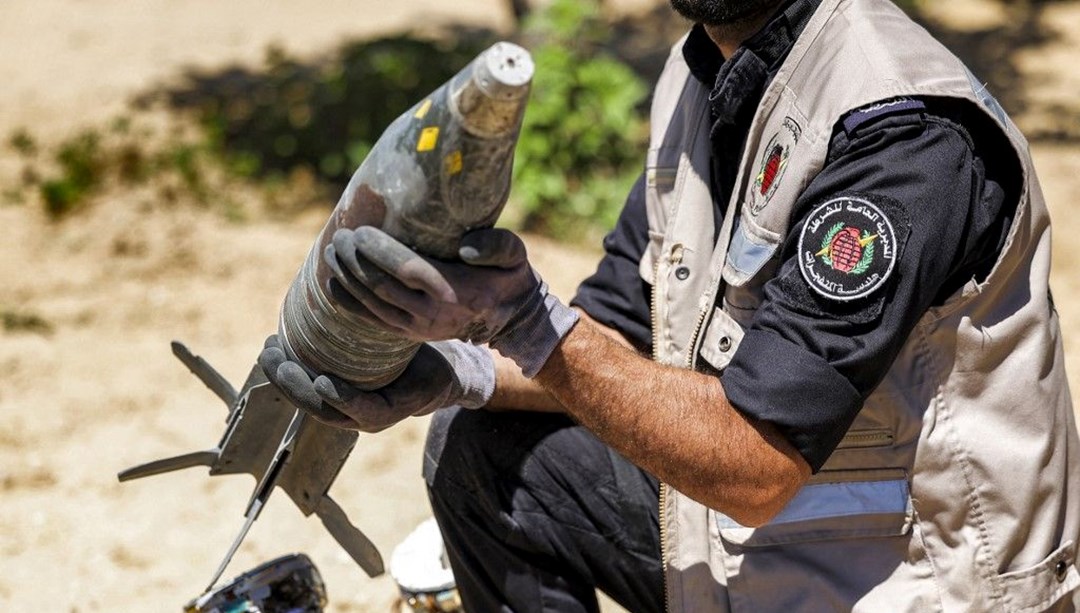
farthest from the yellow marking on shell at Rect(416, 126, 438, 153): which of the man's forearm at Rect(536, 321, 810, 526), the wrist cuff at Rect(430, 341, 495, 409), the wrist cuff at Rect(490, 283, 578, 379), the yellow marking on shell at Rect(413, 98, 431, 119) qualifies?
the wrist cuff at Rect(430, 341, 495, 409)

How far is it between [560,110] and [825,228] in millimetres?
4101

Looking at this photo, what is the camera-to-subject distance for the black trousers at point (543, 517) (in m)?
2.41

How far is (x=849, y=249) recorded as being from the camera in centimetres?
186

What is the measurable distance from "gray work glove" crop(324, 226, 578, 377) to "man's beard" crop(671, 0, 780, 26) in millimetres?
632

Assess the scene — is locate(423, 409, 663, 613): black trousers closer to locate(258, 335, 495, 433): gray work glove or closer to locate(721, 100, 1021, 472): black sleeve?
locate(258, 335, 495, 433): gray work glove

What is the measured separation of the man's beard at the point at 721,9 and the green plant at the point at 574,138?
139 inches

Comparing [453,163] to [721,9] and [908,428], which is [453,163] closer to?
[721,9]

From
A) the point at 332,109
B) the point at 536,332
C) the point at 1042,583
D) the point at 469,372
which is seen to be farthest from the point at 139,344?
the point at 1042,583

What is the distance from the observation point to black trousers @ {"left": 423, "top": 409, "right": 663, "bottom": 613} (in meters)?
2.41

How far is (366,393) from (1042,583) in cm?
109

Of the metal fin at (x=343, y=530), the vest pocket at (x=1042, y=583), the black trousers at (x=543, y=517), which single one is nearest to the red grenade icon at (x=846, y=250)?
the vest pocket at (x=1042, y=583)

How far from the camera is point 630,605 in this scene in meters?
2.47

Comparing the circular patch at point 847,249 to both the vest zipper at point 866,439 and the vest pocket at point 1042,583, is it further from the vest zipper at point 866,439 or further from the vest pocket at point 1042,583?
the vest pocket at point 1042,583

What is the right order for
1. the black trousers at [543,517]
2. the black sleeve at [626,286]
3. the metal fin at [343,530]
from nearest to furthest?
the metal fin at [343,530]
the black trousers at [543,517]
the black sleeve at [626,286]
